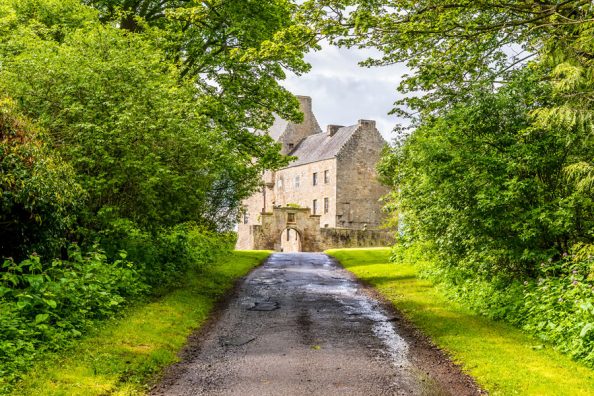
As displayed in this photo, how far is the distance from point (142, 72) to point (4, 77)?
11.1 ft

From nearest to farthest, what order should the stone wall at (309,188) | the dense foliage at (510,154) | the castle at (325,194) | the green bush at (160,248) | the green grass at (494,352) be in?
the green grass at (494,352) → the dense foliage at (510,154) → the green bush at (160,248) → the castle at (325,194) → the stone wall at (309,188)

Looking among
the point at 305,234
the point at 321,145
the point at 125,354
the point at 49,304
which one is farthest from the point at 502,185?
the point at 321,145

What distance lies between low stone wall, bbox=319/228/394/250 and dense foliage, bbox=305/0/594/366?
3678 centimetres

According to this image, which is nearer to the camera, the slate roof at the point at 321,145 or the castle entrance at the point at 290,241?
the slate roof at the point at 321,145

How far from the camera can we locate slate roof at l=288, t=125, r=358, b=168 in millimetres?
61625

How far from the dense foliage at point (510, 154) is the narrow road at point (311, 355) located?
2.77m

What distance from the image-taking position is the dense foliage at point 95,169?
38.4 ft

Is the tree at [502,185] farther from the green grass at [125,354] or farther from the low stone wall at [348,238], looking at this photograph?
the low stone wall at [348,238]

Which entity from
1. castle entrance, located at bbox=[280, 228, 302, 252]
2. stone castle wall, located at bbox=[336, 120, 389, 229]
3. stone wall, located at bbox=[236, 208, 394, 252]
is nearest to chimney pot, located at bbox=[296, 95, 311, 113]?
stone castle wall, located at bbox=[336, 120, 389, 229]

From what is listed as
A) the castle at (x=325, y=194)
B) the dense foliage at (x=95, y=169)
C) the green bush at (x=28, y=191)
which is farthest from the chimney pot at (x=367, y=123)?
the green bush at (x=28, y=191)

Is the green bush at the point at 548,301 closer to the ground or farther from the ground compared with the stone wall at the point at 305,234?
closer to the ground

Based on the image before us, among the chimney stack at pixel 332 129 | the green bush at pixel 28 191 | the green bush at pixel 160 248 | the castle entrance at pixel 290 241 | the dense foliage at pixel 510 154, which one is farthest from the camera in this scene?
the chimney stack at pixel 332 129

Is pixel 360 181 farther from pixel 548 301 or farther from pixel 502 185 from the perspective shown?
pixel 548 301

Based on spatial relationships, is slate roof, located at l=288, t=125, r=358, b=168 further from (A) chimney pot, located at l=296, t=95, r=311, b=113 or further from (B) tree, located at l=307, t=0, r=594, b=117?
(B) tree, located at l=307, t=0, r=594, b=117
